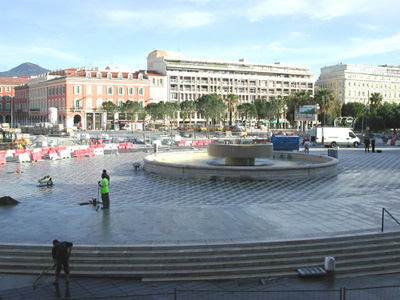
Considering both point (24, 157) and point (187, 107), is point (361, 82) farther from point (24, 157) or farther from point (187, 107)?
point (24, 157)

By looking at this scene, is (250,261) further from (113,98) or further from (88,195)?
(113,98)

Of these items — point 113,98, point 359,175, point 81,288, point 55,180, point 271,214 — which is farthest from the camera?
point 113,98

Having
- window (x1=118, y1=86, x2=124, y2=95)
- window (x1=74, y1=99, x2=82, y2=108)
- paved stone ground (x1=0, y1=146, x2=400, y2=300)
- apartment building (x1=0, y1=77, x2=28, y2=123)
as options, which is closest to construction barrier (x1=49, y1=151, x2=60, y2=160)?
paved stone ground (x1=0, y1=146, x2=400, y2=300)

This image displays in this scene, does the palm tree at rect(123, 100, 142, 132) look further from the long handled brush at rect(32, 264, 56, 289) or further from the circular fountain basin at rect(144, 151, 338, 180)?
the long handled brush at rect(32, 264, 56, 289)

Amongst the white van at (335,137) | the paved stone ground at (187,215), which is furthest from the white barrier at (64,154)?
the white van at (335,137)

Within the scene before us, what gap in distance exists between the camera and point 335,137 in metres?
43.8

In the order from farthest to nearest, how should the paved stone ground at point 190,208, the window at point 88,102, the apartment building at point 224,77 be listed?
the apartment building at point 224,77, the window at point 88,102, the paved stone ground at point 190,208

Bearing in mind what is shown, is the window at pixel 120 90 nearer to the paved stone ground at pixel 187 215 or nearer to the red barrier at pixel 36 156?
the red barrier at pixel 36 156

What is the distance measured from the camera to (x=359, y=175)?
22312 mm

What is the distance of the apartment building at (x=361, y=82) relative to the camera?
4215 inches

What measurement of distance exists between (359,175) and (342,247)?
13.4m

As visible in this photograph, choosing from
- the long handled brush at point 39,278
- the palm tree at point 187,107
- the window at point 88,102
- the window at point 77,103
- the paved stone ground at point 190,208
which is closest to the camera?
the long handled brush at point 39,278

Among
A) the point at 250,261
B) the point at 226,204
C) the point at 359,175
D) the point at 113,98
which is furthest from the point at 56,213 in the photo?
the point at 113,98

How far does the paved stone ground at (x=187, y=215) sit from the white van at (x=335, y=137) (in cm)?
2214
